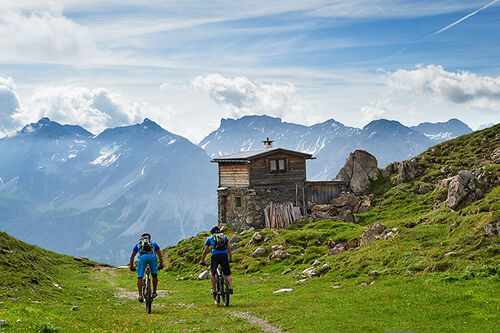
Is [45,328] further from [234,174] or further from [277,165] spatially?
[234,174]

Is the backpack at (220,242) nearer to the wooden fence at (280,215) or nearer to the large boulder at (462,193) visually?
the large boulder at (462,193)

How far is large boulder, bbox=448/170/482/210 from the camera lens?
24.9 m

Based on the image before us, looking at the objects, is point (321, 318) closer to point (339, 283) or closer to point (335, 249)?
point (339, 283)

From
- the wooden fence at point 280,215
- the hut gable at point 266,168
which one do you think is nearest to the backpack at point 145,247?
the wooden fence at point 280,215

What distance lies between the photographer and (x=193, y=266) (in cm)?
3816

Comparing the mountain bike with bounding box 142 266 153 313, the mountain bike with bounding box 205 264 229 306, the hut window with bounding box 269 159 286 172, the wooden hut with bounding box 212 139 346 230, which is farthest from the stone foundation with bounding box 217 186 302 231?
the mountain bike with bounding box 142 266 153 313

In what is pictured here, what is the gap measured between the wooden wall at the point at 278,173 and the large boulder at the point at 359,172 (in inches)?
177

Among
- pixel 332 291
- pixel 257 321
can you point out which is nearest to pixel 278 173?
pixel 332 291

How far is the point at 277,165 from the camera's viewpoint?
50.6 metres

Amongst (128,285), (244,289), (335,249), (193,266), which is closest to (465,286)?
(244,289)

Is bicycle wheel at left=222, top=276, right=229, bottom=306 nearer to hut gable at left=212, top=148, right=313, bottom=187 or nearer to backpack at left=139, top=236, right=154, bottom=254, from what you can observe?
backpack at left=139, top=236, right=154, bottom=254

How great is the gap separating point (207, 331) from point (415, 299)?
655 centimetres

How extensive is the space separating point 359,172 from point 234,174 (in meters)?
13.8

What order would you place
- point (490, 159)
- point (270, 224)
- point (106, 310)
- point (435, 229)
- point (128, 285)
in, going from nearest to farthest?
point (106, 310), point (435, 229), point (128, 285), point (490, 159), point (270, 224)
